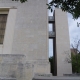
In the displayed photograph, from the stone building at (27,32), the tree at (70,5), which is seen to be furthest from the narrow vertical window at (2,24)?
the tree at (70,5)

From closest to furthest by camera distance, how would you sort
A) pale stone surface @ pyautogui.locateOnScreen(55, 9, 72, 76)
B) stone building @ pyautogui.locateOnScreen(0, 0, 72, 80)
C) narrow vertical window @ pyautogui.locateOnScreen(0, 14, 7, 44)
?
stone building @ pyautogui.locateOnScreen(0, 0, 72, 80) < narrow vertical window @ pyautogui.locateOnScreen(0, 14, 7, 44) < pale stone surface @ pyautogui.locateOnScreen(55, 9, 72, 76)

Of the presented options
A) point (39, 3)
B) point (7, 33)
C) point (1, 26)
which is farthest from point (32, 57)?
point (39, 3)

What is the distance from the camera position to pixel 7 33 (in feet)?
47.8

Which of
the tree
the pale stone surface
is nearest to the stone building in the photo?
the tree

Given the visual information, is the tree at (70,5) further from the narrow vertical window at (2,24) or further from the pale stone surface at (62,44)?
the pale stone surface at (62,44)

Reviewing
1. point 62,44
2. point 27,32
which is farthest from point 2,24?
point 62,44

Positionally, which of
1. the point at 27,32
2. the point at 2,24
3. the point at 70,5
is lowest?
the point at 70,5

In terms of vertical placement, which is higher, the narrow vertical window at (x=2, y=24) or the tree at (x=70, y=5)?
the narrow vertical window at (x=2, y=24)

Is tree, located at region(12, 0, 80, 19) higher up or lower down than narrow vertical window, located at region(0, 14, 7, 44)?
lower down

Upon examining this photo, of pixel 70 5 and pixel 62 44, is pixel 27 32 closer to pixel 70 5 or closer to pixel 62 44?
pixel 70 5

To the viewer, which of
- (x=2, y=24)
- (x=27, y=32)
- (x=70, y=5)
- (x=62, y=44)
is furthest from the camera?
(x=62, y=44)

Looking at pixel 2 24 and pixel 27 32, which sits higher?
pixel 2 24

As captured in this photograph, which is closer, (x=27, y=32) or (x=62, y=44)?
(x=27, y=32)

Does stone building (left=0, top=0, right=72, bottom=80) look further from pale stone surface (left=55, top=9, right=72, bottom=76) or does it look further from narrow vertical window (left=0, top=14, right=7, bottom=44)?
pale stone surface (left=55, top=9, right=72, bottom=76)
